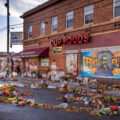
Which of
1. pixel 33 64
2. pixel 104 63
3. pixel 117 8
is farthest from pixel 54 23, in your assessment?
pixel 104 63

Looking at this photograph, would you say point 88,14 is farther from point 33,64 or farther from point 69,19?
point 33,64

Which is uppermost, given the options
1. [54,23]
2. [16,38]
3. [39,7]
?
[39,7]

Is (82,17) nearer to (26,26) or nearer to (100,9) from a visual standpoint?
(100,9)

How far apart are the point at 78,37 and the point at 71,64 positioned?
284 cm

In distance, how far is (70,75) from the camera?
1638 centimetres

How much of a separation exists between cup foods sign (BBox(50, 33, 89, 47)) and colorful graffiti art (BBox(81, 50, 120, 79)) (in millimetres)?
1275

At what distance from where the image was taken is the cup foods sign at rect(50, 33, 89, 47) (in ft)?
49.4

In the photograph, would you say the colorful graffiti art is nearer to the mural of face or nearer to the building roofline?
the mural of face

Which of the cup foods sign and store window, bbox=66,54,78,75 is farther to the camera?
store window, bbox=66,54,78,75

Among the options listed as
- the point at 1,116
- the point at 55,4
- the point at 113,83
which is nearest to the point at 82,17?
the point at 55,4

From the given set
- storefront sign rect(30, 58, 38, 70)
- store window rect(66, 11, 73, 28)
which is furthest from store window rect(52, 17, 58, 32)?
storefront sign rect(30, 58, 38, 70)

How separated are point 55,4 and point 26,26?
6.96 metres

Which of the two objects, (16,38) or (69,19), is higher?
(69,19)

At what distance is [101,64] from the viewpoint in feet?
46.1
